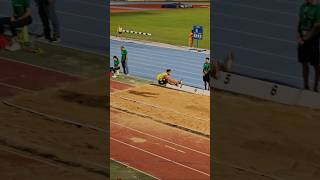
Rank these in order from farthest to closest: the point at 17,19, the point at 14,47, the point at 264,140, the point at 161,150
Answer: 1. the point at 14,47
2. the point at 17,19
3. the point at 161,150
4. the point at 264,140

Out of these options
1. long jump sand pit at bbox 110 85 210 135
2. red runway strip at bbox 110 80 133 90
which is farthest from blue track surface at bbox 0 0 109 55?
long jump sand pit at bbox 110 85 210 135

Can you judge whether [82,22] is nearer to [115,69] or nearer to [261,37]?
[115,69]

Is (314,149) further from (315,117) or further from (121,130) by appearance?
(121,130)

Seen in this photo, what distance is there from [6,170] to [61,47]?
6512mm

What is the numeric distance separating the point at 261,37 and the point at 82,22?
5085 millimetres

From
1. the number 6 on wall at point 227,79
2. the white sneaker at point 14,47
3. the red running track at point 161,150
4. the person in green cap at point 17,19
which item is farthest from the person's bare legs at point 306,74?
the white sneaker at point 14,47

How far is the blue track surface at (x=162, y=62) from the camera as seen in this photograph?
48.7ft

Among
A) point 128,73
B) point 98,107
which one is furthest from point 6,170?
point 128,73

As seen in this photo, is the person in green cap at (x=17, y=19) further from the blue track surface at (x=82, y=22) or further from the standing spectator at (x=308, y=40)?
the standing spectator at (x=308, y=40)

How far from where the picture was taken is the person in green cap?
1030cm

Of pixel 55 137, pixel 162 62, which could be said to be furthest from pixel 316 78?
pixel 162 62

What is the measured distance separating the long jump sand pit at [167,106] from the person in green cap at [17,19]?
109 inches

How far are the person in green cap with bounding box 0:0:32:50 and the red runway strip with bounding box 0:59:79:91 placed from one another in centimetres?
90

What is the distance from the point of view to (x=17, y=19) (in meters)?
11.0
